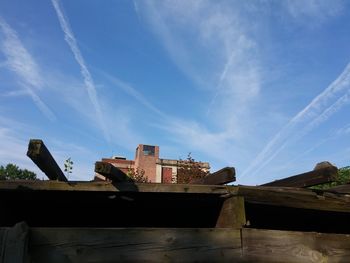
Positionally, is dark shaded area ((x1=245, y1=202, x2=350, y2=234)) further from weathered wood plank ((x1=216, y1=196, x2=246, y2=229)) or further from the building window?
the building window

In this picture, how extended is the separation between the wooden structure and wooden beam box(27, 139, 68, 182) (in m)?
0.13

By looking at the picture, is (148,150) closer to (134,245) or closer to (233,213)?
(233,213)

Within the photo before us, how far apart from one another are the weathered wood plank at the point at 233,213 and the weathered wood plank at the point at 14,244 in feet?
5.48

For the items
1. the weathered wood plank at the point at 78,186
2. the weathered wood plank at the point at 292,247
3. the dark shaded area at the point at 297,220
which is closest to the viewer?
the weathered wood plank at the point at 78,186

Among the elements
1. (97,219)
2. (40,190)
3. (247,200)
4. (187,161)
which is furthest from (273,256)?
(187,161)

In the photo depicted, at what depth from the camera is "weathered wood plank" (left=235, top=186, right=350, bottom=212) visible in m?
3.63

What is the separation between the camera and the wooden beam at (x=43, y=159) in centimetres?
300

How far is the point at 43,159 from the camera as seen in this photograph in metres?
3.11

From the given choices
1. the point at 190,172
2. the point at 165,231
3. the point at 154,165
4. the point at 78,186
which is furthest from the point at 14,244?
the point at 154,165

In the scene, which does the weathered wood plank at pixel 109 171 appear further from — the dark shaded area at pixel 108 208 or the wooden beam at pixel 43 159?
the wooden beam at pixel 43 159

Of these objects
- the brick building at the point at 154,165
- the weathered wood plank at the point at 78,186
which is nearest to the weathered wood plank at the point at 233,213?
the weathered wood plank at the point at 78,186

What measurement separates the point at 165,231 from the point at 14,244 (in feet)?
3.82

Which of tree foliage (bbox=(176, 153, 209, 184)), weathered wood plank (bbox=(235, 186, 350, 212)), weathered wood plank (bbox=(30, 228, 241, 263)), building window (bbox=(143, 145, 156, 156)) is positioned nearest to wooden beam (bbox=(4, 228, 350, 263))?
weathered wood plank (bbox=(30, 228, 241, 263))

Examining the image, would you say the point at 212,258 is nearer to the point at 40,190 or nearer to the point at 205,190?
the point at 205,190
